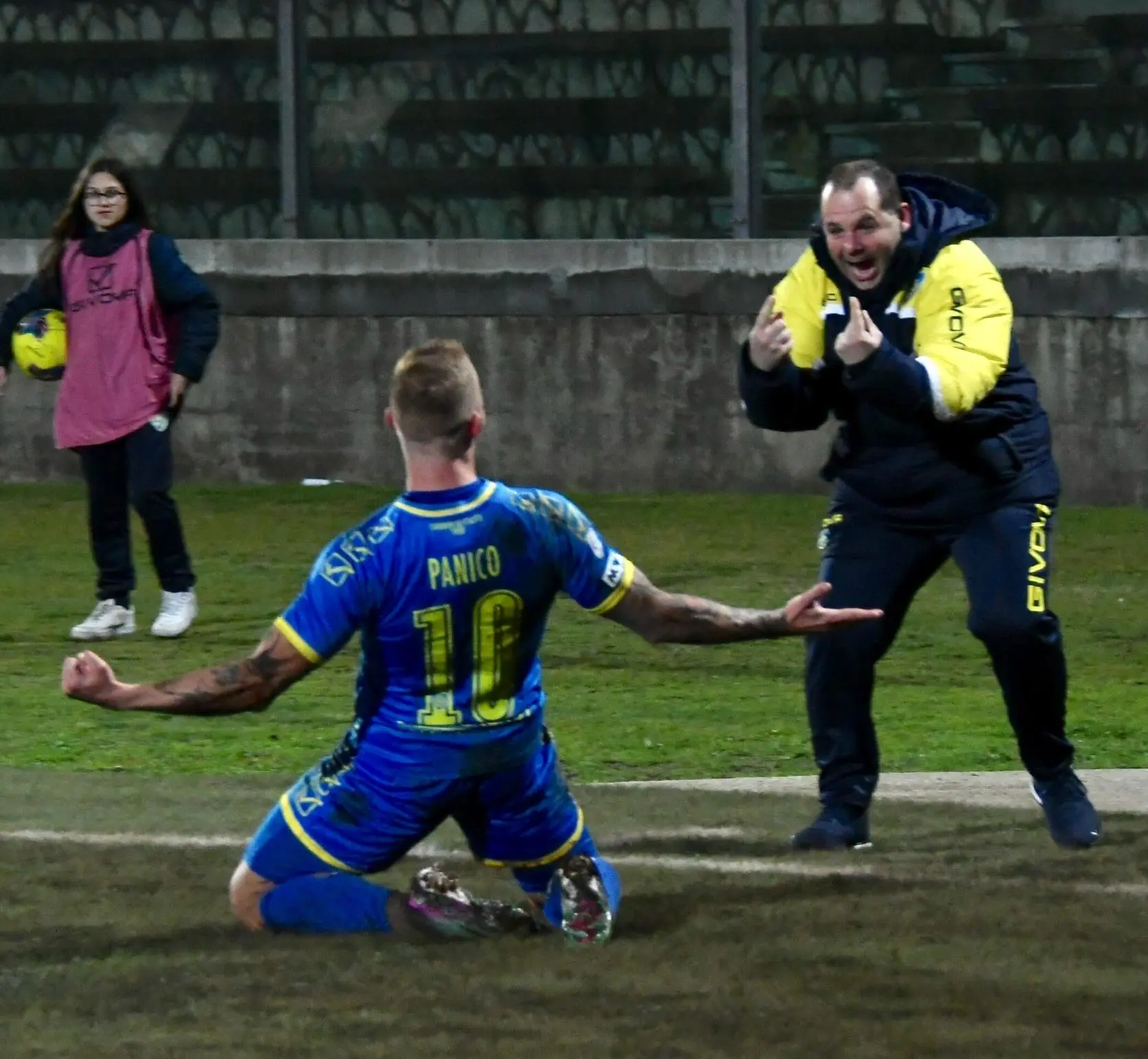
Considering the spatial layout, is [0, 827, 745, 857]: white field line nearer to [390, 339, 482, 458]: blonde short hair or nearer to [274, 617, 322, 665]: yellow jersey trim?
[274, 617, 322, 665]: yellow jersey trim

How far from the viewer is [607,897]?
207 inches

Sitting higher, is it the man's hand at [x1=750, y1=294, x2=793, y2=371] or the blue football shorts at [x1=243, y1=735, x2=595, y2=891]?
the man's hand at [x1=750, y1=294, x2=793, y2=371]

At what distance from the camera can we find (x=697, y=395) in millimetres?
15445

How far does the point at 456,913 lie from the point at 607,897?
292mm

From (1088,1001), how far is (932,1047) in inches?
17.4

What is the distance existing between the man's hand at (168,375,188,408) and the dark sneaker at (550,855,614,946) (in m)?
5.51

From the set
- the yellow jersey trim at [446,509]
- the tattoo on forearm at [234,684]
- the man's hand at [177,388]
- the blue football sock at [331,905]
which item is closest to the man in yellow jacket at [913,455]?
the yellow jersey trim at [446,509]

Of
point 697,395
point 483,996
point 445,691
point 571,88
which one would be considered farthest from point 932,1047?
point 571,88

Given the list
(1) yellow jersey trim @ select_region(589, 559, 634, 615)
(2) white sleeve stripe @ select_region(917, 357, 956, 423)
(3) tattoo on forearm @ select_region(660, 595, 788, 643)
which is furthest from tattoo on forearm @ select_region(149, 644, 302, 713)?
(2) white sleeve stripe @ select_region(917, 357, 956, 423)

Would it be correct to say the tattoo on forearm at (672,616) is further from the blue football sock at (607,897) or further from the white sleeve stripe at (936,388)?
the white sleeve stripe at (936,388)

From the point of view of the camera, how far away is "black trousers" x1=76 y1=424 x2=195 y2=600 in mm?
10477

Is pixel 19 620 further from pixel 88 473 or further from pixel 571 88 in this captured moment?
pixel 571 88

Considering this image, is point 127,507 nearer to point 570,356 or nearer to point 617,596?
point 570,356

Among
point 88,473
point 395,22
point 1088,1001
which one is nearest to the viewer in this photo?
point 1088,1001
